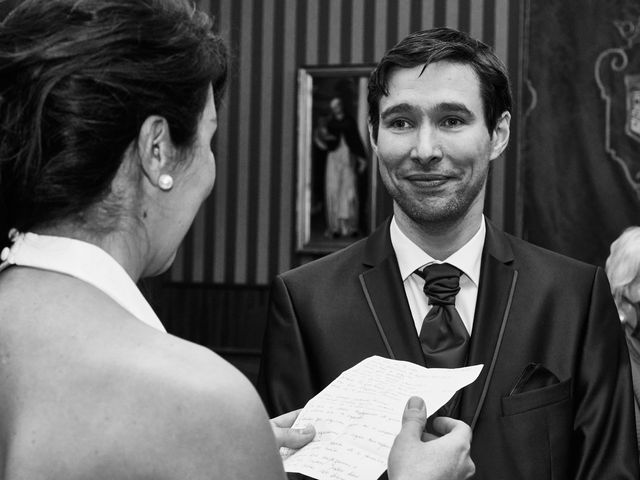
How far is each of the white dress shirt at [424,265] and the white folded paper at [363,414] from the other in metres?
0.44

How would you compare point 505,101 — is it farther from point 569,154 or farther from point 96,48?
point 569,154

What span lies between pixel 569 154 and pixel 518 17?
0.95m

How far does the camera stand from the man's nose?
1.79m

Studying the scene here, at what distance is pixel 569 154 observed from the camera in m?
5.25

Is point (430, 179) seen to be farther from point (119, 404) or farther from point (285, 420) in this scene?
point (119, 404)

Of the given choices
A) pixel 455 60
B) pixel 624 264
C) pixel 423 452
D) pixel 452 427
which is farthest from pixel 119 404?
pixel 624 264

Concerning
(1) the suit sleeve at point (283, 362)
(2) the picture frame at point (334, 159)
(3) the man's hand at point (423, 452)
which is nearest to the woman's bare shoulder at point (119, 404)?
(3) the man's hand at point (423, 452)

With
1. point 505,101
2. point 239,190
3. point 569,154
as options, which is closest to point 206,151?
point 505,101

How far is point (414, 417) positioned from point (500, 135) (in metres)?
0.91

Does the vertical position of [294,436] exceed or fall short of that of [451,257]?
it falls short

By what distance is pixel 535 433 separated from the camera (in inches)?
66.2

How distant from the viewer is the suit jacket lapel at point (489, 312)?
5.59 ft

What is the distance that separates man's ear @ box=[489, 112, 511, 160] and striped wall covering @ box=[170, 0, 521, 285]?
382 centimetres

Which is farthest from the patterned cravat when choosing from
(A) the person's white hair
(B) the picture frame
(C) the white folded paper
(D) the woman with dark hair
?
(B) the picture frame
